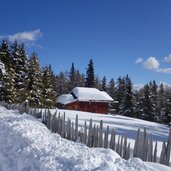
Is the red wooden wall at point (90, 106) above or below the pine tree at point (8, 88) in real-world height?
below

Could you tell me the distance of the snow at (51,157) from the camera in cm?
600

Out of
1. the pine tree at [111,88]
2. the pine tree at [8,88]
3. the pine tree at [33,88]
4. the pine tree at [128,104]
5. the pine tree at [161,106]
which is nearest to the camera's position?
the pine tree at [8,88]

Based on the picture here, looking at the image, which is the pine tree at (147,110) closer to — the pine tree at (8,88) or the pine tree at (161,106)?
the pine tree at (161,106)

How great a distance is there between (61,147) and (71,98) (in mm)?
36991

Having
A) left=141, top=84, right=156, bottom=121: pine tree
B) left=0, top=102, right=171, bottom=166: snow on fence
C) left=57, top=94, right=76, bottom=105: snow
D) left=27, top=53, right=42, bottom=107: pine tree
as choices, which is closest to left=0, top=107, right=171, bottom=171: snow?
left=0, top=102, right=171, bottom=166: snow on fence

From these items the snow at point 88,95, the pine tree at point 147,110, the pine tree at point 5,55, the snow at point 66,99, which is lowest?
the pine tree at point 147,110

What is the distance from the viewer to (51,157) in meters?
6.72

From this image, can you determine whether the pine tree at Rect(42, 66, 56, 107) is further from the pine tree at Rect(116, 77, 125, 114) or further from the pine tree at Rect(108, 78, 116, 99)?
the pine tree at Rect(108, 78, 116, 99)

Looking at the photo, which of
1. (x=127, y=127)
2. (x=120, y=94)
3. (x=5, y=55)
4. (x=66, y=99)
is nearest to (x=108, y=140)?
(x=127, y=127)

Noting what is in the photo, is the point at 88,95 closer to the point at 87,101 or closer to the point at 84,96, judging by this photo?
the point at 84,96

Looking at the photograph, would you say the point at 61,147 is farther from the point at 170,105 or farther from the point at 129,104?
the point at 129,104

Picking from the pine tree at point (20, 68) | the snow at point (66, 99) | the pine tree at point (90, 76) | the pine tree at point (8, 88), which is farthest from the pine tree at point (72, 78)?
the pine tree at point (8, 88)

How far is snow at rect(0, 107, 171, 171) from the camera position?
6.00m

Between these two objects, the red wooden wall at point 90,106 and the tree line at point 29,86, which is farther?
the red wooden wall at point 90,106
